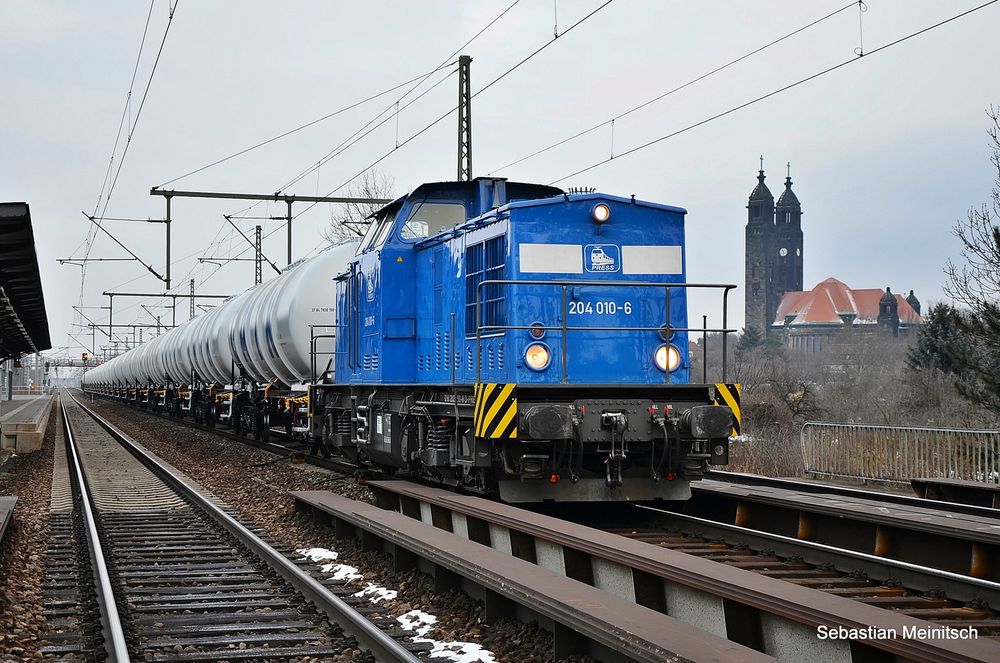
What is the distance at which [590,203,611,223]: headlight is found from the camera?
32.7 ft

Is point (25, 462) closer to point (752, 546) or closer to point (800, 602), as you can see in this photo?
point (752, 546)

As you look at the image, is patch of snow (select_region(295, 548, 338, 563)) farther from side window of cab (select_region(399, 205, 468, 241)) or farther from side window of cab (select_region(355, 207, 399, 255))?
side window of cab (select_region(355, 207, 399, 255))

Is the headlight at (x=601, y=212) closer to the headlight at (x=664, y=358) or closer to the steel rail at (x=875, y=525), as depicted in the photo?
the headlight at (x=664, y=358)

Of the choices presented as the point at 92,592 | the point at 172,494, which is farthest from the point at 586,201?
the point at 172,494

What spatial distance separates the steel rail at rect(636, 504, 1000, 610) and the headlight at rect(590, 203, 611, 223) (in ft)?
9.43

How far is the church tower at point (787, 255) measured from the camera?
144625mm

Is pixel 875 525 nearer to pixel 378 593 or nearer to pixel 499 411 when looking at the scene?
pixel 499 411

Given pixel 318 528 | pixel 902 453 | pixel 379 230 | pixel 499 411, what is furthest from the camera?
pixel 902 453

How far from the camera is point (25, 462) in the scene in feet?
69.6

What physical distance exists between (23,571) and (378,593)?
2.94 meters

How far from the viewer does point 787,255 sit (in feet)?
482

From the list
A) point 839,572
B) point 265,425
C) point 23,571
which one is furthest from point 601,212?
point 265,425

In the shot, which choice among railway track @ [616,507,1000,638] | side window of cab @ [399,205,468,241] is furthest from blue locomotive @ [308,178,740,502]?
railway track @ [616,507,1000,638]

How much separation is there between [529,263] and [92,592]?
470cm
